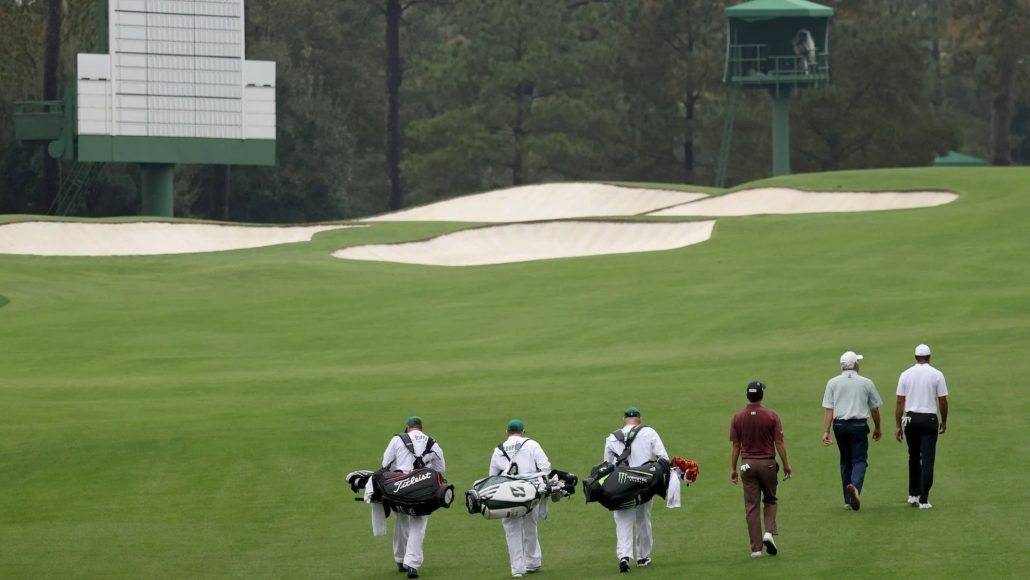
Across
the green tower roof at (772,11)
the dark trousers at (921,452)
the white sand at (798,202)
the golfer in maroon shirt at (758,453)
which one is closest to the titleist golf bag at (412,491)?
the golfer in maroon shirt at (758,453)

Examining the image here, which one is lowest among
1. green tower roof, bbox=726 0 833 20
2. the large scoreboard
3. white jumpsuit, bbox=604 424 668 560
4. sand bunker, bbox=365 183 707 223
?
white jumpsuit, bbox=604 424 668 560

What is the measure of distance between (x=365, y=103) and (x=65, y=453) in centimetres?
8426

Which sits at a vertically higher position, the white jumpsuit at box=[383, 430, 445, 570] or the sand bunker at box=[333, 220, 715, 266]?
the sand bunker at box=[333, 220, 715, 266]

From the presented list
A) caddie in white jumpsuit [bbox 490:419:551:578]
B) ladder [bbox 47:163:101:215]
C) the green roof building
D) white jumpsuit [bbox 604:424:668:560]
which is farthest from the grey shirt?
ladder [bbox 47:163:101:215]

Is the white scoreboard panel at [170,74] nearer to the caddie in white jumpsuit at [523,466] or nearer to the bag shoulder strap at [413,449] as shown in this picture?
the bag shoulder strap at [413,449]

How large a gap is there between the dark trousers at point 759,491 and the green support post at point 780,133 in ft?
196

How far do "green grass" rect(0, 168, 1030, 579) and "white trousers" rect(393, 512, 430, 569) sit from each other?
238mm

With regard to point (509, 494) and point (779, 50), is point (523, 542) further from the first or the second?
point (779, 50)

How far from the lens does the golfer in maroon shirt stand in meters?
18.3

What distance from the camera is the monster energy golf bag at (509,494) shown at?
18.0 m

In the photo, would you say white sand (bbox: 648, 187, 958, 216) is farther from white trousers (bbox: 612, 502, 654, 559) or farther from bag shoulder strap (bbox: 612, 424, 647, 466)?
white trousers (bbox: 612, 502, 654, 559)

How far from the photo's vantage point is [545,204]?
7294cm

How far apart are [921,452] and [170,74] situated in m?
49.9

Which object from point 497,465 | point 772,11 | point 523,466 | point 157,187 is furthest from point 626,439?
point 772,11
